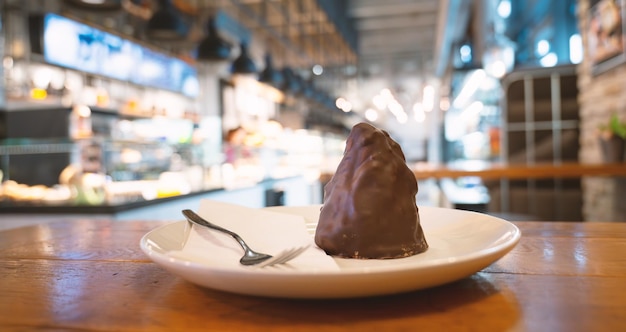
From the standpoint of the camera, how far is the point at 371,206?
652 millimetres

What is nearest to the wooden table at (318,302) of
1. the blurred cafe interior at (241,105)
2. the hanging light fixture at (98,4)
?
the blurred cafe interior at (241,105)

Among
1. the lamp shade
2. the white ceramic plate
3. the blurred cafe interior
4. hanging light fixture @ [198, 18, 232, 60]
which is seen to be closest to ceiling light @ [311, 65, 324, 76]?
the blurred cafe interior

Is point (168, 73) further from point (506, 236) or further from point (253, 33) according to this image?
point (506, 236)

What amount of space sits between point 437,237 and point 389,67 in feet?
50.1

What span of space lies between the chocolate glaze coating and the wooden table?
11 centimetres

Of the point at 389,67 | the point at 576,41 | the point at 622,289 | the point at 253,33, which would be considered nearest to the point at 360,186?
the point at 622,289

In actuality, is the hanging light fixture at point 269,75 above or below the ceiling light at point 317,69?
below

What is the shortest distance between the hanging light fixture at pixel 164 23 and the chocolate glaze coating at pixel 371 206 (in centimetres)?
366

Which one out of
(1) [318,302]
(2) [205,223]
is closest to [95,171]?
(2) [205,223]

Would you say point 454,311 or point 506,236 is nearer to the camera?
point 454,311

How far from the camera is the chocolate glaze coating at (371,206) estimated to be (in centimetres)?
64

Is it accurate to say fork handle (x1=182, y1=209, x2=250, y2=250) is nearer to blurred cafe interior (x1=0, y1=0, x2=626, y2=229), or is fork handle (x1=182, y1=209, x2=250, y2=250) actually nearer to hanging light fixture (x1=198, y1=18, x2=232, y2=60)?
blurred cafe interior (x1=0, y1=0, x2=626, y2=229)

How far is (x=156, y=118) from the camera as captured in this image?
24.7 feet

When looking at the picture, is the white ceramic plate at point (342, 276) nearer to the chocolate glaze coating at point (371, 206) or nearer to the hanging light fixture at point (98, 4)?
the chocolate glaze coating at point (371, 206)
